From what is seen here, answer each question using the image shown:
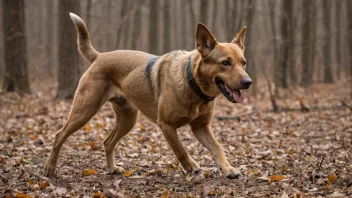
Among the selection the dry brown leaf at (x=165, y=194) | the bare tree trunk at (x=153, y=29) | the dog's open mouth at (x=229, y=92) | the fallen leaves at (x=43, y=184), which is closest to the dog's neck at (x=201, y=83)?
the dog's open mouth at (x=229, y=92)

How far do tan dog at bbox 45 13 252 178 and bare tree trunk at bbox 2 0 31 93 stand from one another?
8021 millimetres

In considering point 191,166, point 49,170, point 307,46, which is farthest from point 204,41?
point 307,46

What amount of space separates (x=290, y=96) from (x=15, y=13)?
33.9 ft

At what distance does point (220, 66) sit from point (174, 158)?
251 centimetres

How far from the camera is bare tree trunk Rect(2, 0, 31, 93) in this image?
13.9 meters

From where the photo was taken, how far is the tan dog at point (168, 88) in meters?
5.48

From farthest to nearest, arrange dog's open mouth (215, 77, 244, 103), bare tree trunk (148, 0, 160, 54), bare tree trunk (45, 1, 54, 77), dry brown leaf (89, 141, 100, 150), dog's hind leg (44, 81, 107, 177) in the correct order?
bare tree trunk (45, 1, 54, 77), bare tree trunk (148, 0, 160, 54), dry brown leaf (89, 141, 100, 150), dog's hind leg (44, 81, 107, 177), dog's open mouth (215, 77, 244, 103)

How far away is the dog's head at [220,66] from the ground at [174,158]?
1.09 m

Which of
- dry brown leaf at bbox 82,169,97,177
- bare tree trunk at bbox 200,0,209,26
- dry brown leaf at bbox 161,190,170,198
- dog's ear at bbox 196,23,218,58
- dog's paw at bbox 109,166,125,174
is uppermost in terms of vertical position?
bare tree trunk at bbox 200,0,209,26

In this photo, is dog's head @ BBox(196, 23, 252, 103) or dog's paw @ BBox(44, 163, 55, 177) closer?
dog's head @ BBox(196, 23, 252, 103)

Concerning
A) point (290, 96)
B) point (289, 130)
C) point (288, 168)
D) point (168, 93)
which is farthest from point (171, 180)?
point (290, 96)

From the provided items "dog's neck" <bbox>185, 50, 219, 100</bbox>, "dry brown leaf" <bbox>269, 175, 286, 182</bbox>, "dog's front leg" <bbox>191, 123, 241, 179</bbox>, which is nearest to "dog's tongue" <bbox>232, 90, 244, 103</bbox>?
"dog's neck" <bbox>185, 50, 219, 100</bbox>

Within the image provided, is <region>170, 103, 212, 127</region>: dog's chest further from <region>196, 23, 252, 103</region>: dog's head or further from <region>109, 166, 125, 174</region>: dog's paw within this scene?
<region>109, 166, 125, 174</region>: dog's paw

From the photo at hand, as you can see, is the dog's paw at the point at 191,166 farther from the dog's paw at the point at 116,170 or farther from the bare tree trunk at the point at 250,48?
the bare tree trunk at the point at 250,48
